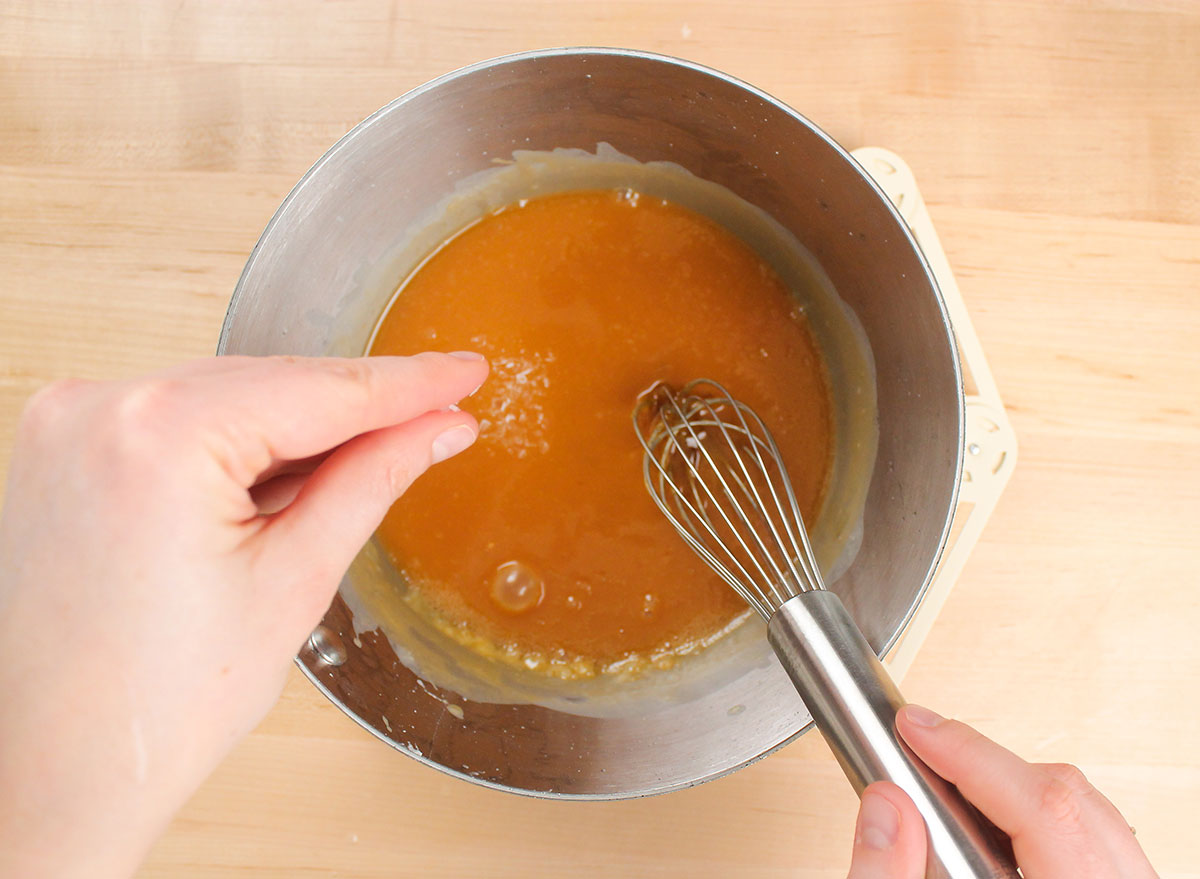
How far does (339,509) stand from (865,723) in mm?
395

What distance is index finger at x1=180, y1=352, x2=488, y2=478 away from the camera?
48cm

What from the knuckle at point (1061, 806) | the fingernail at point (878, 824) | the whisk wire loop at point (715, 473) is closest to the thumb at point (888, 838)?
the fingernail at point (878, 824)

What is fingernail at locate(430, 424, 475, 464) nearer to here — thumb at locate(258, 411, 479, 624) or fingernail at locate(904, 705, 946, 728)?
thumb at locate(258, 411, 479, 624)

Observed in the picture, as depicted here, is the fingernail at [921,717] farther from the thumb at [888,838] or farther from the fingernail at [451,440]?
the fingernail at [451,440]

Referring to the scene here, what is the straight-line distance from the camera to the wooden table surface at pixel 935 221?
884 millimetres

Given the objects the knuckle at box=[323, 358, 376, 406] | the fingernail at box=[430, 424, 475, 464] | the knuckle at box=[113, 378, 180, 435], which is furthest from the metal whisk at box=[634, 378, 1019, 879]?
the knuckle at box=[113, 378, 180, 435]

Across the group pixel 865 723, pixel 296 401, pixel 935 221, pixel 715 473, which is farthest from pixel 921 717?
pixel 935 221

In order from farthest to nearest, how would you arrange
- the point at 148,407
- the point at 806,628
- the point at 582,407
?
the point at 582,407 < the point at 806,628 < the point at 148,407

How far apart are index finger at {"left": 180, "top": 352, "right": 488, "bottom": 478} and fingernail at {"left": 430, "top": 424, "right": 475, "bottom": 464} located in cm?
5

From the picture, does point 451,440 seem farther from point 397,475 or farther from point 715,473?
point 715,473

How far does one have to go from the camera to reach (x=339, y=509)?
53 centimetres

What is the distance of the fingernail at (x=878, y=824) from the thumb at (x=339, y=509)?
14.9 inches

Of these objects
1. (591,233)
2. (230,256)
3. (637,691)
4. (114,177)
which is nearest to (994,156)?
(591,233)

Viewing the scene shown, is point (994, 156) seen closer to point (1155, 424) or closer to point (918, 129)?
point (918, 129)
